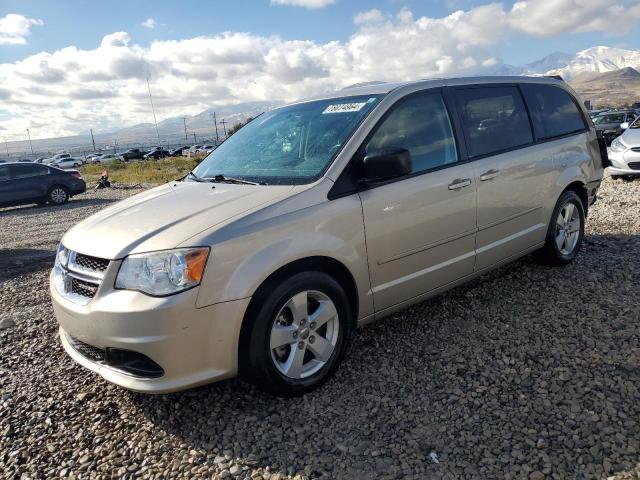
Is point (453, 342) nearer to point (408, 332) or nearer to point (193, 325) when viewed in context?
point (408, 332)

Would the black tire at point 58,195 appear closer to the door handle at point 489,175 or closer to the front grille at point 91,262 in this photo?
the front grille at point 91,262

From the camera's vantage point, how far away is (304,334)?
2.90m

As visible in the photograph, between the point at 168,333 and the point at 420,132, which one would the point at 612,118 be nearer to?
the point at 420,132

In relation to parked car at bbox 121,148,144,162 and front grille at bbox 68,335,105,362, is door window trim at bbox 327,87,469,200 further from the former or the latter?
parked car at bbox 121,148,144,162

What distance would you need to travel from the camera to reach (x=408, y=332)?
3770mm

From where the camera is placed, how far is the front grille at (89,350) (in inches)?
109

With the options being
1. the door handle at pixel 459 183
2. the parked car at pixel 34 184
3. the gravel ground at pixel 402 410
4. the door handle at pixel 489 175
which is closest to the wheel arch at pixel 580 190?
the gravel ground at pixel 402 410

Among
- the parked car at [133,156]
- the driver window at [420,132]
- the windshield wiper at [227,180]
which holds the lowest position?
the windshield wiper at [227,180]

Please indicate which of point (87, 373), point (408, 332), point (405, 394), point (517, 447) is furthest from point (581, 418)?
point (87, 373)

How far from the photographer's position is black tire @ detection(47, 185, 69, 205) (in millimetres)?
15609

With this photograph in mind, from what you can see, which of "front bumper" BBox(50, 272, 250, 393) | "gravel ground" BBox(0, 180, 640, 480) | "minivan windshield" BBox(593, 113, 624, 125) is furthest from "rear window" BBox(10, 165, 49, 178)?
"minivan windshield" BBox(593, 113, 624, 125)

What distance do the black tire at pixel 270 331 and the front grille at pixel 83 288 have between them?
85cm

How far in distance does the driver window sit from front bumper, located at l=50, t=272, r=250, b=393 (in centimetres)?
150

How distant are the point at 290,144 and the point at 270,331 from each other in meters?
1.46
